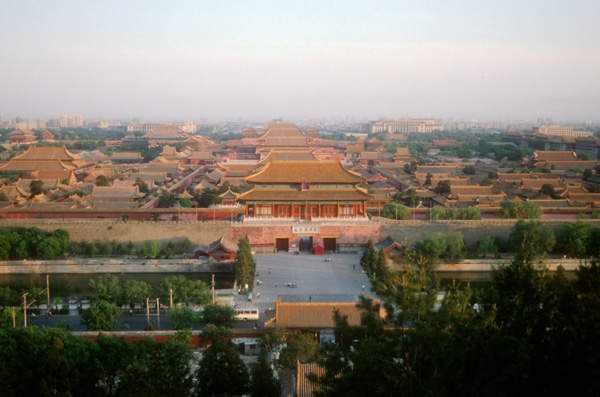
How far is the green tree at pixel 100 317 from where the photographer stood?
13055mm

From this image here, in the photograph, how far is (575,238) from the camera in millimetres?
20734

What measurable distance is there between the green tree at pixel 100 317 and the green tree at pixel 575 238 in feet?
55.0

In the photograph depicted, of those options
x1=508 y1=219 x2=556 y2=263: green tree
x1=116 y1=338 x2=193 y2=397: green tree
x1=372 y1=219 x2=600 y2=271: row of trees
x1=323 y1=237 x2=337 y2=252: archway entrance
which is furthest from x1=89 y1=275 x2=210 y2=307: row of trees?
x1=508 y1=219 x2=556 y2=263: green tree

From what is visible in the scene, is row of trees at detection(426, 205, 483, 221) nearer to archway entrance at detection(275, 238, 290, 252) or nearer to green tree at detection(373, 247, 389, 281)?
archway entrance at detection(275, 238, 290, 252)

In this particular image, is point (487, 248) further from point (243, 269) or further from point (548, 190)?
point (548, 190)

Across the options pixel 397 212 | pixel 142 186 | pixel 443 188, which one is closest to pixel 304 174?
pixel 397 212

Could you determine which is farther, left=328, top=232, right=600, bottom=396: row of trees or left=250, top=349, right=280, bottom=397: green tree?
left=250, top=349, right=280, bottom=397: green tree

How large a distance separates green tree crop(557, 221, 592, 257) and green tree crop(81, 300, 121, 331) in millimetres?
16772

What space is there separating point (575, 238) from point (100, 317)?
1721cm

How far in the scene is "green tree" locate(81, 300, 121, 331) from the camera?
13.1m

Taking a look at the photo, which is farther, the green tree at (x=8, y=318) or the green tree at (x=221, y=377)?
the green tree at (x=8, y=318)

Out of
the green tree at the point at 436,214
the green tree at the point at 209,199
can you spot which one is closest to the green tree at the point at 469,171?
A: the green tree at the point at 436,214

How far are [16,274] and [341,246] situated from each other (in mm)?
12150

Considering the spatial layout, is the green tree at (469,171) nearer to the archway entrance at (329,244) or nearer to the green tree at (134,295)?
the archway entrance at (329,244)
